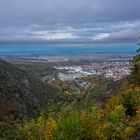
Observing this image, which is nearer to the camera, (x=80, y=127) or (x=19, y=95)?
(x=80, y=127)

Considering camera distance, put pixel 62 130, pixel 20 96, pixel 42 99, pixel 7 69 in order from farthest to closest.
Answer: pixel 7 69 < pixel 42 99 < pixel 20 96 < pixel 62 130

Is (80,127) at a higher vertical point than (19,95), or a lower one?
higher

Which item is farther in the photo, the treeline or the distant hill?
the distant hill

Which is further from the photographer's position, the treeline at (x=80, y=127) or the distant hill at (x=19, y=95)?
the distant hill at (x=19, y=95)

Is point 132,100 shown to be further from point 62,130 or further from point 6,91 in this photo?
point 6,91

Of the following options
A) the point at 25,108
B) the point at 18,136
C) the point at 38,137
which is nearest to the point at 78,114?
the point at 38,137

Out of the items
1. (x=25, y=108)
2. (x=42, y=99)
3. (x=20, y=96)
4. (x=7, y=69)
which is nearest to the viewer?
(x=25, y=108)

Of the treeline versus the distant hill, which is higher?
the treeline

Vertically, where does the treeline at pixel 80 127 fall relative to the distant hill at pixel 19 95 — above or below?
above
